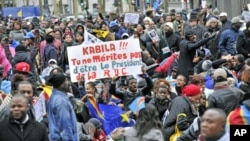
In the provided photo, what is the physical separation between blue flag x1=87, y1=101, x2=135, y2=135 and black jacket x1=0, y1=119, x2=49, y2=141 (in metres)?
3.58

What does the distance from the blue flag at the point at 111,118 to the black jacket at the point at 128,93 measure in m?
0.18

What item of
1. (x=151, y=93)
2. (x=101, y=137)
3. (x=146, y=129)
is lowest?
(x=101, y=137)

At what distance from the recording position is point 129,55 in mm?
15422

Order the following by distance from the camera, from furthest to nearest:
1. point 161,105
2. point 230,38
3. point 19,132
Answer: point 230,38, point 161,105, point 19,132

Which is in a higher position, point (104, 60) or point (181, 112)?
point (104, 60)

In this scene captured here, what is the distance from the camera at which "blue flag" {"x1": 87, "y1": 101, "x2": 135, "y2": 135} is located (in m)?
13.1

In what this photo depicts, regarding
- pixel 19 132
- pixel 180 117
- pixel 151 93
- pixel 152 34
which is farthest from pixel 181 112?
pixel 152 34

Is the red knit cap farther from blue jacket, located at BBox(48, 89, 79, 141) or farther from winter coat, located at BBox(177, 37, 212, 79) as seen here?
winter coat, located at BBox(177, 37, 212, 79)

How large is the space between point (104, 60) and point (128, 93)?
63.6 inches

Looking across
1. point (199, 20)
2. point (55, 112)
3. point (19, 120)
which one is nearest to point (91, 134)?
point (55, 112)

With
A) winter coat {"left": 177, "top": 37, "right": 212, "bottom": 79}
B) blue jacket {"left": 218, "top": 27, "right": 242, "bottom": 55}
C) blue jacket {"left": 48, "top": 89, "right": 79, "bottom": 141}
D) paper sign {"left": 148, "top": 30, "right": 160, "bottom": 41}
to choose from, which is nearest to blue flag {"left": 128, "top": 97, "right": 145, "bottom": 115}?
blue jacket {"left": 48, "top": 89, "right": 79, "bottom": 141}

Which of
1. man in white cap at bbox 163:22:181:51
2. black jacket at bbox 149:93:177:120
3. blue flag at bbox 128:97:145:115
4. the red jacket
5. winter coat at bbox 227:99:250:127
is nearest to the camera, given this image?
winter coat at bbox 227:99:250:127

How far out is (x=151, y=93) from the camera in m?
14.1

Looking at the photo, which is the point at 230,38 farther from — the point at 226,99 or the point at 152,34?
the point at 226,99
